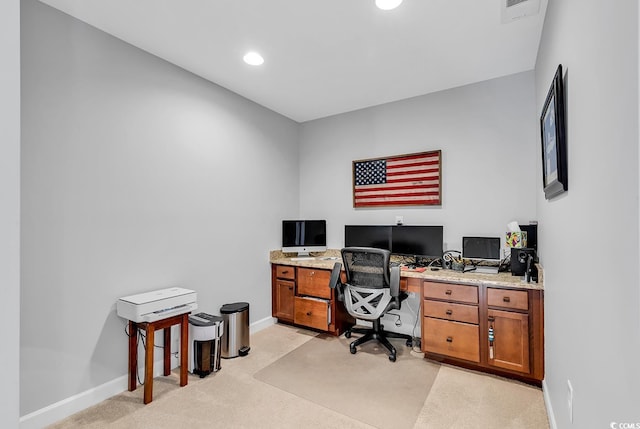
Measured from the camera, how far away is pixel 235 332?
299 centimetres

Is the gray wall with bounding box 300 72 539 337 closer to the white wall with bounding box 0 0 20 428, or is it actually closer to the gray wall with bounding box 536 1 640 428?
the gray wall with bounding box 536 1 640 428

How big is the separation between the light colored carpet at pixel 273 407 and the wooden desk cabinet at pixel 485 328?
0.14 meters

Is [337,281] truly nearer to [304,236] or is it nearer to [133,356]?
[304,236]

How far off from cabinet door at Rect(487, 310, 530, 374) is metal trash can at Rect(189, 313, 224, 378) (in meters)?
2.29

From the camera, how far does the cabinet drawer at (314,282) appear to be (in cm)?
347

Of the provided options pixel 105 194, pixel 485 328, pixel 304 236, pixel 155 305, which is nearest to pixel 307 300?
pixel 304 236

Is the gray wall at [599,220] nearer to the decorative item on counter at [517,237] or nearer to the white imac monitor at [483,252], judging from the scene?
the decorative item on counter at [517,237]

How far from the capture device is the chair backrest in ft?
9.35

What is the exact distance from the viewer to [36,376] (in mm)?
1957

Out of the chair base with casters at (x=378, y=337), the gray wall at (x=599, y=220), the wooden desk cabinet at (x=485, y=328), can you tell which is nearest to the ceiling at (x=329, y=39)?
the gray wall at (x=599, y=220)

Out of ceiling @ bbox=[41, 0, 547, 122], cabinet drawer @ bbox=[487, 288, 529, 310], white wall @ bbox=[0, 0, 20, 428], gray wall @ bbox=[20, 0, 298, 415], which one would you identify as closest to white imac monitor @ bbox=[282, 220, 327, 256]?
gray wall @ bbox=[20, 0, 298, 415]

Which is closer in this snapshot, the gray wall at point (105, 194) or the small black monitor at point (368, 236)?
the gray wall at point (105, 194)

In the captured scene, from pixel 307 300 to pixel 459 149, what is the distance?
236 centimetres

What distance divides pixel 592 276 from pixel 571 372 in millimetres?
629
